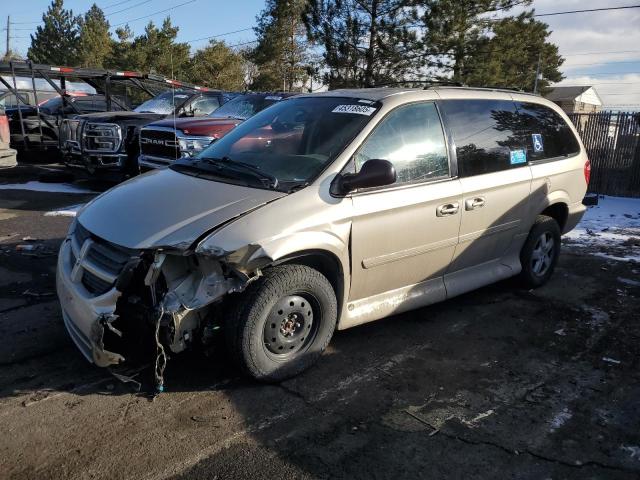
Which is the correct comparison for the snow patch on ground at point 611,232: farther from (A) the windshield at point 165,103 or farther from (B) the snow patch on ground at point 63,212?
(A) the windshield at point 165,103

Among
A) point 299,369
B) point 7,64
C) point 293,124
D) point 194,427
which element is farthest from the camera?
point 7,64

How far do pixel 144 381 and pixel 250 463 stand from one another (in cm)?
109

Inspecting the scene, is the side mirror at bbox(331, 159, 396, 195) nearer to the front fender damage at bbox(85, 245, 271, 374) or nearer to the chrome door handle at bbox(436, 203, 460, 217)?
the chrome door handle at bbox(436, 203, 460, 217)

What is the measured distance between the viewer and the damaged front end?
124 inches

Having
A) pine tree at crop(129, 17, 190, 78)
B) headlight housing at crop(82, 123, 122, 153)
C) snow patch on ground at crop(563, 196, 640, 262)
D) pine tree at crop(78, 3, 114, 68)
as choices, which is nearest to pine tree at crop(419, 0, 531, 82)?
snow patch on ground at crop(563, 196, 640, 262)

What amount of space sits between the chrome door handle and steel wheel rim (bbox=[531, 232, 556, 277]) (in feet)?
5.03

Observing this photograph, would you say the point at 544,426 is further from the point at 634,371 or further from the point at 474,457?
the point at 634,371

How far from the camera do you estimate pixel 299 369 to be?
3691 millimetres

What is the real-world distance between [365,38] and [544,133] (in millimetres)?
14979

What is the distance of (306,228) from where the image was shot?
11.4ft

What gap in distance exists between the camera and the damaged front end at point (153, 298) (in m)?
3.15

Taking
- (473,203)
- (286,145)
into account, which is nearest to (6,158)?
(286,145)

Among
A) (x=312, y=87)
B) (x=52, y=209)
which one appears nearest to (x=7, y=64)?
(x=52, y=209)

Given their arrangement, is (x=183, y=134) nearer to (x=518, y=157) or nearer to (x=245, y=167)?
(x=245, y=167)
